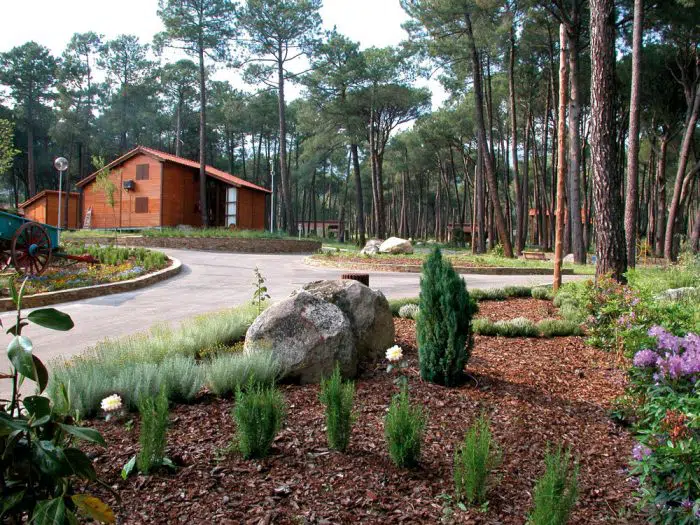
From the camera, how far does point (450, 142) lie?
125ft

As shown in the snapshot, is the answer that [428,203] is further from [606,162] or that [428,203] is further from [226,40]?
[606,162]

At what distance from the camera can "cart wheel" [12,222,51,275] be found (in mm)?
9961

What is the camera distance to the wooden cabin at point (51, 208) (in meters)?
32.1

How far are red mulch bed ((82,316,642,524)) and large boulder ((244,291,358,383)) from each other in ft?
0.62

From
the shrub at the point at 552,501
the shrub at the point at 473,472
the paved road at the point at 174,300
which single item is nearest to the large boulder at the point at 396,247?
the paved road at the point at 174,300

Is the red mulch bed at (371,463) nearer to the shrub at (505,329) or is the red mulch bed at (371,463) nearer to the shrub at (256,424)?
the shrub at (256,424)

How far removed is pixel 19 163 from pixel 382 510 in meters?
51.3

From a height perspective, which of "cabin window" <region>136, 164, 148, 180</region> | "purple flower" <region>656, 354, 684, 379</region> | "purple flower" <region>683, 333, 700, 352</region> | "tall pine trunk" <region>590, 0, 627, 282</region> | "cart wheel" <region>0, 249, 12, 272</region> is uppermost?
"cabin window" <region>136, 164, 148, 180</region>

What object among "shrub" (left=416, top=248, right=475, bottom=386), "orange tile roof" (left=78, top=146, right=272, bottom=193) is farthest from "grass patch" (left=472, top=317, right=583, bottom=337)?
"orange tile roof" (left=78, top=146, right=272, bottom=193)

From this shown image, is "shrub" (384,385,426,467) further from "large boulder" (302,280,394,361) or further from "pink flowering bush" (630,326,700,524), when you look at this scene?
"large boulder" (302,280,394,361)

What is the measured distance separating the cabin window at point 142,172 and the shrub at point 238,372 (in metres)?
27.5

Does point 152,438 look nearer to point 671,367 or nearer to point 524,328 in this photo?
point 671,367

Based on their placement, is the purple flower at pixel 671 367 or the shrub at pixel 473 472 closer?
the shrub at pixel 473 472

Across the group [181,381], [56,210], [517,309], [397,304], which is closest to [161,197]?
[56,210]
